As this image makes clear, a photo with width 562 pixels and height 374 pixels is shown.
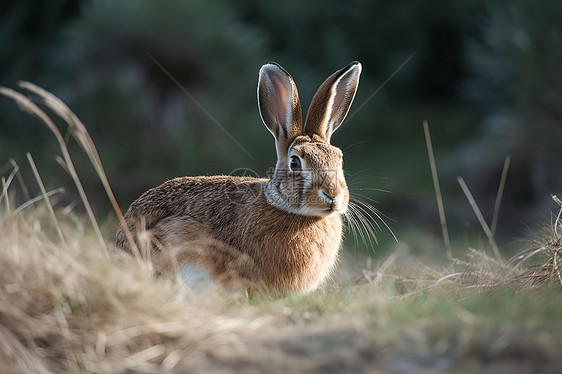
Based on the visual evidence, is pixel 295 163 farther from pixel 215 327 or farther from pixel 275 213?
pixel 215 327

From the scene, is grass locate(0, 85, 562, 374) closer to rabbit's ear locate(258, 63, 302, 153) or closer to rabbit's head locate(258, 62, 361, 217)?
rabbit's head locate(258, 62, 361, 217)

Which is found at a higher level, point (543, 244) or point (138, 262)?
point (138, 262)

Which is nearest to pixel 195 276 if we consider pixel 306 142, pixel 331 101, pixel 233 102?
pixel 306 142

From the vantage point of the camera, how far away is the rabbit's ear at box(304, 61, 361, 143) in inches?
166

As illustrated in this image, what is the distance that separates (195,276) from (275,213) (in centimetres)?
60

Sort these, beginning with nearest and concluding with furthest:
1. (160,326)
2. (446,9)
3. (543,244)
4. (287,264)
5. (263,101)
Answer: (160,326) → (543,244) → (287,264) → (263,101) → (446,9)

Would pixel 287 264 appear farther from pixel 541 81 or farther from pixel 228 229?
pixel 541 81

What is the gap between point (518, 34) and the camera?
28.1 feet

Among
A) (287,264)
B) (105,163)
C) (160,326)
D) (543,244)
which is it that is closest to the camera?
(160,326)

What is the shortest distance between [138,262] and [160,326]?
599mm

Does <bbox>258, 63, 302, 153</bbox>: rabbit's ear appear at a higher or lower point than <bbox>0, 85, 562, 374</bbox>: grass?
higher

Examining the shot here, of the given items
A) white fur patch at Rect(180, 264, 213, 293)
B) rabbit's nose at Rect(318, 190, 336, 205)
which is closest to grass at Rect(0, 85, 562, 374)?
white fur patch at Rect(180, 264, 213, 293)

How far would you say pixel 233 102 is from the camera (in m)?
8.55

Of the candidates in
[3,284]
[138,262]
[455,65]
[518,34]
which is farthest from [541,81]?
[3,284]
